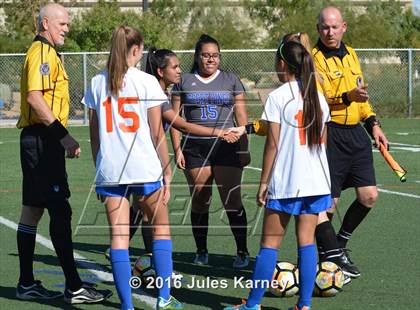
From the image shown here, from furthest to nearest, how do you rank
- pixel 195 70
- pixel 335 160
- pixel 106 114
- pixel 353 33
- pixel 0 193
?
1. pixel 353 33
2. pixel 0 193
3. pixel 195 70
4. pixel 335 160
5. pixel 106 114

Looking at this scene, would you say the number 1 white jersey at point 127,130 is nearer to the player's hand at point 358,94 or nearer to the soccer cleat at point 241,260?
the player's hand at point 358,94

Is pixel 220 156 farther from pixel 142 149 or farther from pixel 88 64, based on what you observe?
pixel 88 64

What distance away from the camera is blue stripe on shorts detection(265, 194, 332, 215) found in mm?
6832

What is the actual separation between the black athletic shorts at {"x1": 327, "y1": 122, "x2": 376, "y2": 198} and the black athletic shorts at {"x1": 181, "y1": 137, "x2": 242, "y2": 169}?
3.03 ft

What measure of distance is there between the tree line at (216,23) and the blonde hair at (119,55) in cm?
2677

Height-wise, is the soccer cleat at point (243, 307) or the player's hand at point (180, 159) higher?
the player's hand at point (180, 159)

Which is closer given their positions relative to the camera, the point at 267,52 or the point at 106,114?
the point at 106,114

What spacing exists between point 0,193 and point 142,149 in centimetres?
767

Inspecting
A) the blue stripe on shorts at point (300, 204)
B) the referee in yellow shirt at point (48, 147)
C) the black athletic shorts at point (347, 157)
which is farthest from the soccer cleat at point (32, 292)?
the black athletic shorts at point (347, 157)

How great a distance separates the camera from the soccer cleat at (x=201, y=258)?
9.02 metres

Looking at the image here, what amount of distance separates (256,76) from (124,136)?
22722 millimetres

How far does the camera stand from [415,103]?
94.9ft

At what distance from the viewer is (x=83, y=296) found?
7.54 metres

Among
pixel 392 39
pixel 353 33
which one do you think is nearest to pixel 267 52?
pixel 353 33
